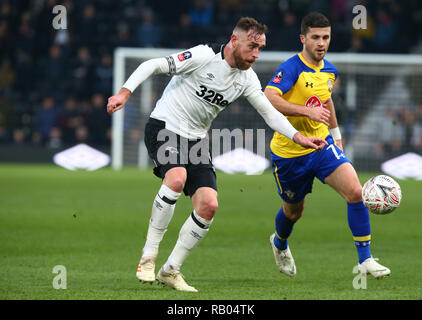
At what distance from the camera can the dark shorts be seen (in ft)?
23.4

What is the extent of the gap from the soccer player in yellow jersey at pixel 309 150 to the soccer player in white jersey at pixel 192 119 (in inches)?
22.3

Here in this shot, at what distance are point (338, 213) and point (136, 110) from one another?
30.5 feet

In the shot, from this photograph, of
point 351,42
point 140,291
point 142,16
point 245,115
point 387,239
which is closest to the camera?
Answer: point 140,291

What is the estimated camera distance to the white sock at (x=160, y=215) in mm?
6980

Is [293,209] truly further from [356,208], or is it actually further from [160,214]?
[160,214]

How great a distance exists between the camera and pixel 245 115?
2133cm

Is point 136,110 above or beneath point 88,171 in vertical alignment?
above

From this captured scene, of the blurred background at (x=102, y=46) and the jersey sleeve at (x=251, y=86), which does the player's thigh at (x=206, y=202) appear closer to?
the jersey sleeve at (x=251, y=86)

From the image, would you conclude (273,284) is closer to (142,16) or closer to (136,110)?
(136,110)

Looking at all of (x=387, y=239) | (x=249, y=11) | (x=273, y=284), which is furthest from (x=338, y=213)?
(x=249, y=11)

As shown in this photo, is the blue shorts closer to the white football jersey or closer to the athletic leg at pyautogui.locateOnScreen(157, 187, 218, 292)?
the white football jersey

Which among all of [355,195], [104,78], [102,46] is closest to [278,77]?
[355,195]

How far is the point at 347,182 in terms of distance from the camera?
7.60 meters

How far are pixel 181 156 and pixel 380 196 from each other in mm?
1904
